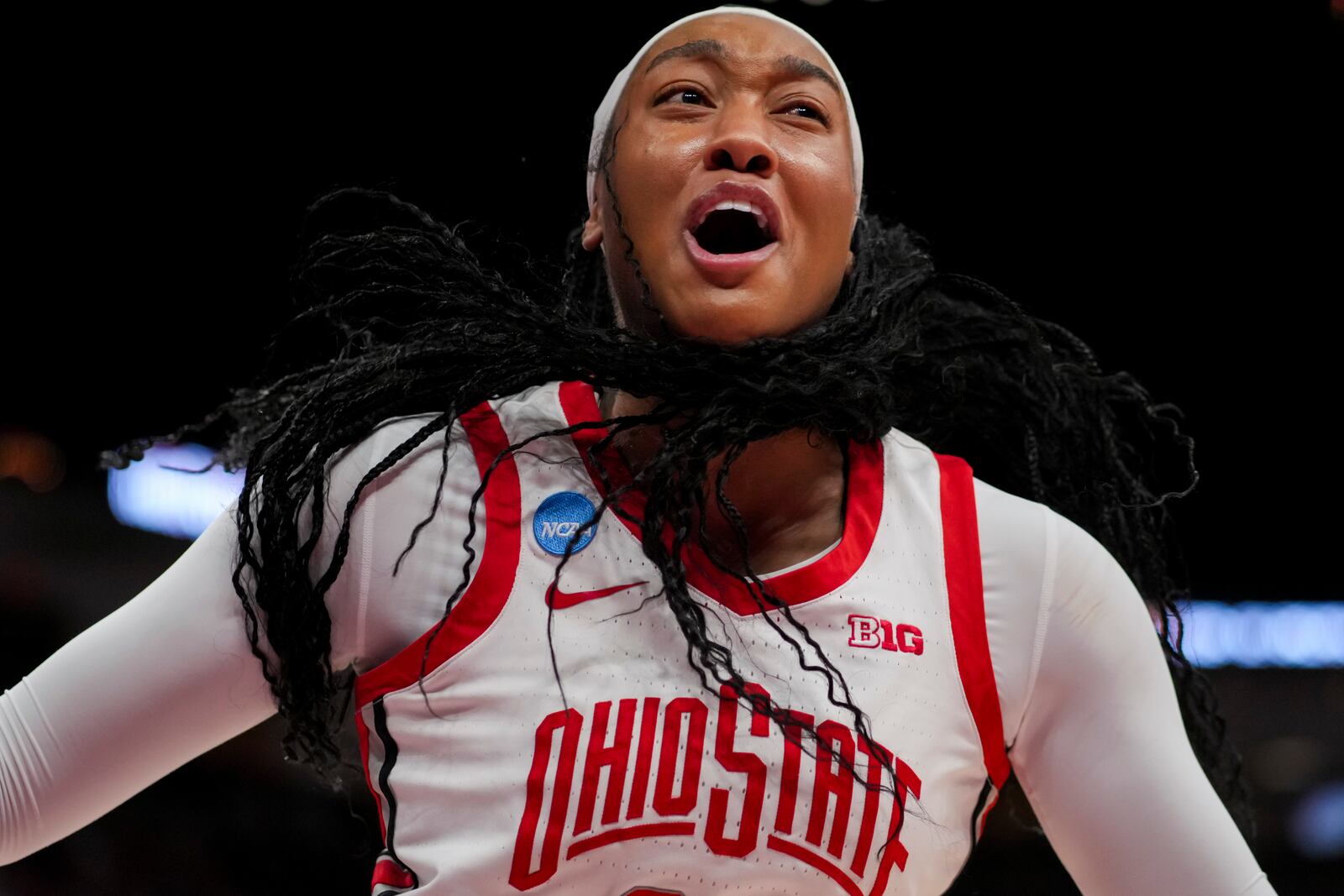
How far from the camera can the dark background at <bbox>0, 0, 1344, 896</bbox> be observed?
4.08 metres

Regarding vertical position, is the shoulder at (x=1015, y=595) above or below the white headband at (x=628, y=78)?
below

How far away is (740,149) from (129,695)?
0.77 m

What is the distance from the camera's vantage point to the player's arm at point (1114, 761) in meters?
1.35

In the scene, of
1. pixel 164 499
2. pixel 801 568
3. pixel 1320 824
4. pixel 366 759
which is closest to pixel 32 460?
pixel 164 499

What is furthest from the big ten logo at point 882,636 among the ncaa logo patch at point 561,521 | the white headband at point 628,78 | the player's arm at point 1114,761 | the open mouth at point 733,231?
the white headband at point 628,78

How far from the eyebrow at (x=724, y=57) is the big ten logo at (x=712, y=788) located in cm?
65

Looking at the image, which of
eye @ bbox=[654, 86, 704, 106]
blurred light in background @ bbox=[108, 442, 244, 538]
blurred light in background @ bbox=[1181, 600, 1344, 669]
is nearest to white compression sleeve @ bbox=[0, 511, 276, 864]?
eye @ bbox=[654, 86, 704, 106]

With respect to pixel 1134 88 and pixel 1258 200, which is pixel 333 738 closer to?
pixel 1134 88

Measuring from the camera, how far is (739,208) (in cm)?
138

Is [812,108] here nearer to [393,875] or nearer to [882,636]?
[882,636]

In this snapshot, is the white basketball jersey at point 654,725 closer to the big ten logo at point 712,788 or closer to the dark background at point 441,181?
the big ten logo at point 712,788

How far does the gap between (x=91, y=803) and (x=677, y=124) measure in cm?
87

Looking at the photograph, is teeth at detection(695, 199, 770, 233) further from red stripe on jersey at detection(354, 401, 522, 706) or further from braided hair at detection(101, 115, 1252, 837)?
red stripe on jersey at detection(354, 401, 522, 706)

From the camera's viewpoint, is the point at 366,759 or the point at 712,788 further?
the point at 366,759
